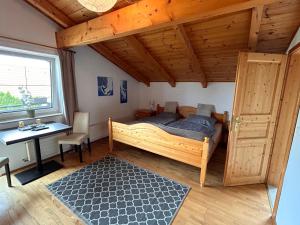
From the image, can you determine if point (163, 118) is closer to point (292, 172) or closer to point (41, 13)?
point (292, 172)

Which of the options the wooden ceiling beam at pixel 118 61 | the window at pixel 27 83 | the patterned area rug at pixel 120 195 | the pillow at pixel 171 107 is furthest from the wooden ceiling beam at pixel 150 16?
the pillow at pixel 171 107

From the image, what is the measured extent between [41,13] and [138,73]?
2490 millimetres

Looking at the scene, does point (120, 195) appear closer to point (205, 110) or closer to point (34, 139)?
point (34, 139)

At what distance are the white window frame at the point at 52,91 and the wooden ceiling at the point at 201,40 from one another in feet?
2.31

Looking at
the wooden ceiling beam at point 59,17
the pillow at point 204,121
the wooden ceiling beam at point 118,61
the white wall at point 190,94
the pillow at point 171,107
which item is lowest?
the pillow at point 204,121

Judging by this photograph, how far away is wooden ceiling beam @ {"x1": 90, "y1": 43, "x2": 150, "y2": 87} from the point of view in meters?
3.69

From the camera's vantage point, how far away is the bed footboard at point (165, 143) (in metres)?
2.30

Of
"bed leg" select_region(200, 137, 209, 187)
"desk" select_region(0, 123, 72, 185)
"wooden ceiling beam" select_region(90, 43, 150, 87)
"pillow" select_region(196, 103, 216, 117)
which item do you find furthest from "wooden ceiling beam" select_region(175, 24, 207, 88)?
"desk" select_region(0, 123, 72, 185)

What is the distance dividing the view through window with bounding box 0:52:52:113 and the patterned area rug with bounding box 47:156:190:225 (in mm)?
1526

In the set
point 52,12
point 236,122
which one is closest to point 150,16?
point 236,122

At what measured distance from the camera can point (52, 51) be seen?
2.93 metres

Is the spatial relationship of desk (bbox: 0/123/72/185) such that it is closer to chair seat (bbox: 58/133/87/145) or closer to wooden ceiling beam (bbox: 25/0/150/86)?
chair seat (bbox: 58/133/87/145)

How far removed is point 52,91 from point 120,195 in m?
2.42

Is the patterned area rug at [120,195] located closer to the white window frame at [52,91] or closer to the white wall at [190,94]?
the white window frame at [52,91]
